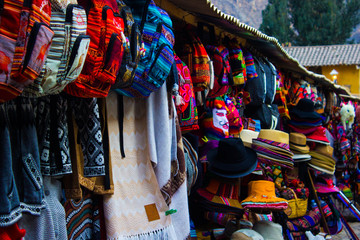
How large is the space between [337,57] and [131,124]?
1165 inches

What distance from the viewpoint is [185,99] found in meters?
3.20

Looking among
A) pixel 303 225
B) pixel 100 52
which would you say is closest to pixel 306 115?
pixel 303 225

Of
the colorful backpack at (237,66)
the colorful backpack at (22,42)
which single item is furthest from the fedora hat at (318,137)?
the colorful backpack at (22,42)

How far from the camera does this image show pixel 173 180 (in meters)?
2.96

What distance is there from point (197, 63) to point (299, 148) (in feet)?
8.96

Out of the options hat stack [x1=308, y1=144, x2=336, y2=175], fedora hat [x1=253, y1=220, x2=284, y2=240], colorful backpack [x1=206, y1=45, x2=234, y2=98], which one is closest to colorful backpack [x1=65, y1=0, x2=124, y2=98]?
colorful backpack [x1=206, y1=45, x2=234, y2=98]

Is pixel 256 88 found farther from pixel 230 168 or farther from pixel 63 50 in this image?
pixel 63 50

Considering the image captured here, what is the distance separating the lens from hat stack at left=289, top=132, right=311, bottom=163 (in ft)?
18.7

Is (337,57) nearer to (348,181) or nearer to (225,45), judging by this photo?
(348,181)

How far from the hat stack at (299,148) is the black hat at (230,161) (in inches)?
74.5

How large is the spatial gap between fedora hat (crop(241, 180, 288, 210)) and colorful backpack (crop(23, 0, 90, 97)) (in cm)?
261

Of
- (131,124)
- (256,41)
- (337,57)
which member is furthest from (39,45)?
(337,57)

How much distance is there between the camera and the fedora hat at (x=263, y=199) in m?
3.89

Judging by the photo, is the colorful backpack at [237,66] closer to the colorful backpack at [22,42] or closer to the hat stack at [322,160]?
the hat stack at [322,160]
